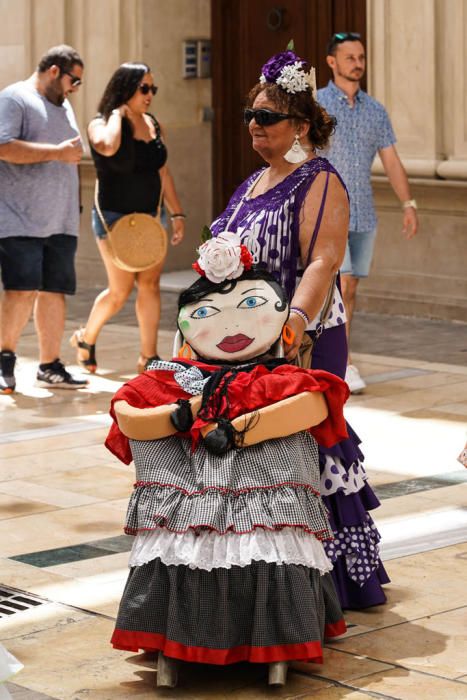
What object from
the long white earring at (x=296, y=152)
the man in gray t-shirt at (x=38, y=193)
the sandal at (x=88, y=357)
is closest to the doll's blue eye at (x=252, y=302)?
the long white earring at (x=296, y=152)

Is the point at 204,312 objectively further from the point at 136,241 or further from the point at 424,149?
the point at 424,149

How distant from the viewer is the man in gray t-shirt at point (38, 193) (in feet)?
30.5

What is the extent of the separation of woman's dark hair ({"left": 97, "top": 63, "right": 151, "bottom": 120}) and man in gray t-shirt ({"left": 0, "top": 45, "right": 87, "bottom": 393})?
1.11 feet

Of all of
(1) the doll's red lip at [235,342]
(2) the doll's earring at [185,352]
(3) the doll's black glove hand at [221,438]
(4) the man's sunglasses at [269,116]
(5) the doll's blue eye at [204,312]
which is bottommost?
(3) the doll's black glove hand at [221,438]

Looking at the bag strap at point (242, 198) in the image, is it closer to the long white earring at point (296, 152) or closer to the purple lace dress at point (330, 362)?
the purple lace dress at point (330, 362)

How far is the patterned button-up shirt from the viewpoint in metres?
9.61

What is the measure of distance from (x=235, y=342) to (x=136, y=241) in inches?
198

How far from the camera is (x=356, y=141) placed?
31.7 feet

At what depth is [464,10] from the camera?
1241 centimetres

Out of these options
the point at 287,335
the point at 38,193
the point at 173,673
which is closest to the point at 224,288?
the point at 287,335

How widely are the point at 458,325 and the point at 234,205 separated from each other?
7284 millimetres

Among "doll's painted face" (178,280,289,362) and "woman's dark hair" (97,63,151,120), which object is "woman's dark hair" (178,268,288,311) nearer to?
"doll's painted face" (178,280,289,362)

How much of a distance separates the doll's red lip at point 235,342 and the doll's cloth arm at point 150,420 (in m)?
Answer: 0.23

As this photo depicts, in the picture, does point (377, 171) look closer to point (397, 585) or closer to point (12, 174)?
point (12, 174)
